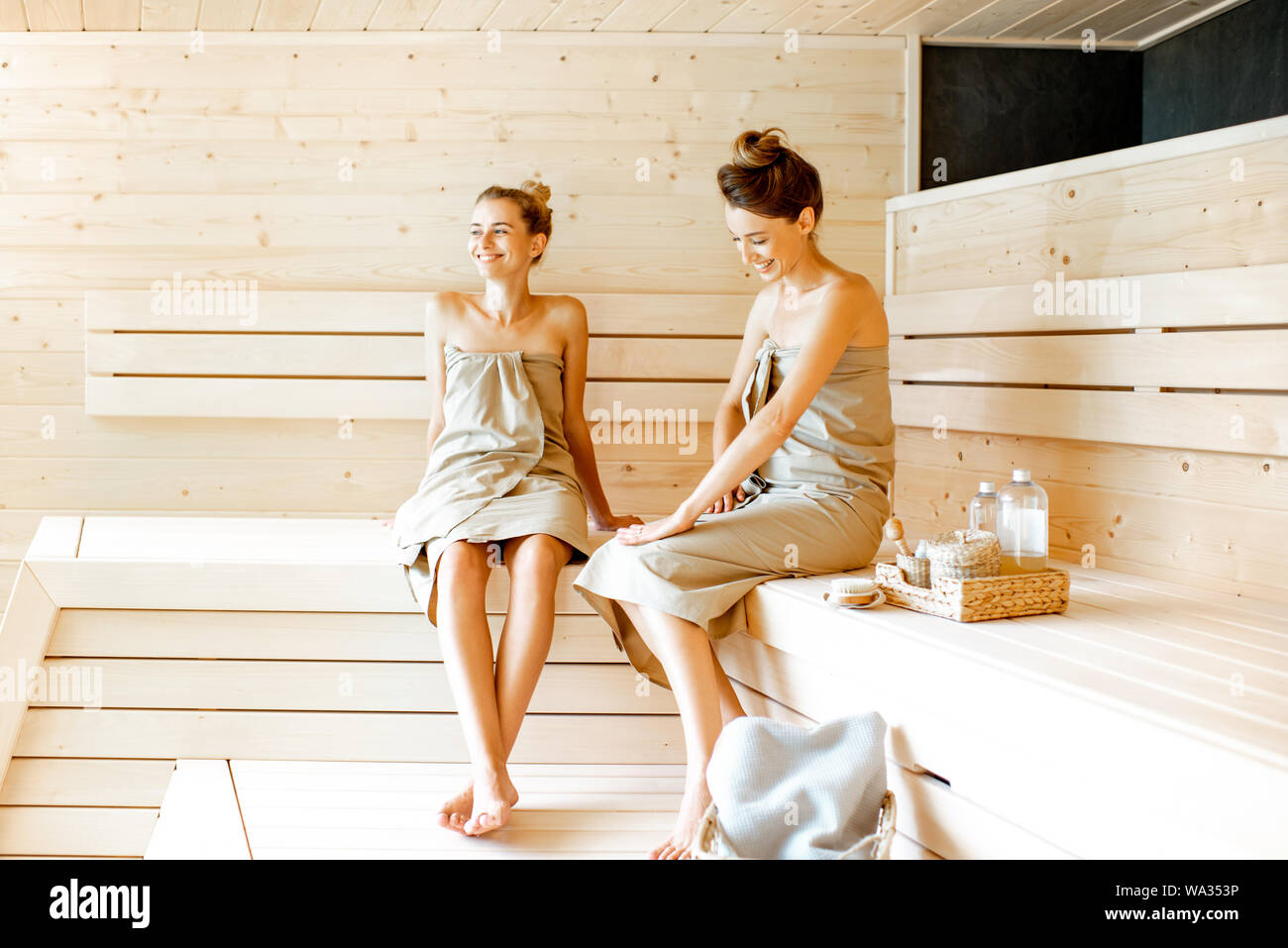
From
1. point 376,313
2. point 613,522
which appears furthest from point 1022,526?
point 376,313

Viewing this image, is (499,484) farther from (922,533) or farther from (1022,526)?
(922,533)

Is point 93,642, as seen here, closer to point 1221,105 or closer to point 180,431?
point 180,431

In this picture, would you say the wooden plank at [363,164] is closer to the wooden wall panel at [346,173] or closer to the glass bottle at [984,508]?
the wooden wall panel at [346,173]

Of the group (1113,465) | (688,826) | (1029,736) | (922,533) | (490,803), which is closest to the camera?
(1029,736)

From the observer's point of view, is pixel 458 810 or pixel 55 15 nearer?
pixel 458 810

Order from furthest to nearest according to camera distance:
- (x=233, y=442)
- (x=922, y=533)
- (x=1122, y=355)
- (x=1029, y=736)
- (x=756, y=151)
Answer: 1. (x=233, y=442)
2. (x=922, y=533)
3. (x=1122, y=355)
4. (x=756, y=151)
5. (x=1029, y=736)

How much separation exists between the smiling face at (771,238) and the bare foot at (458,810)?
121 cm

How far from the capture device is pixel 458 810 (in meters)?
2.15

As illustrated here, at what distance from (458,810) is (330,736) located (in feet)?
1.94

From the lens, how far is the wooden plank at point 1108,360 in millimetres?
2182

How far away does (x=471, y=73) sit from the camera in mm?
3227

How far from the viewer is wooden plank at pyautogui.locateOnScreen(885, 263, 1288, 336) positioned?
85.8 inches

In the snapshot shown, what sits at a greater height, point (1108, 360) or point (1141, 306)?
point (1141, 306)

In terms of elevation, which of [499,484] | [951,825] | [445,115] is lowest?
[951,825]
